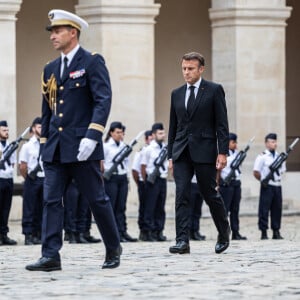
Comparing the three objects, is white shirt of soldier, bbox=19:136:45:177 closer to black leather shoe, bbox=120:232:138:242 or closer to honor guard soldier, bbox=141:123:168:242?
black leather shoe, bbox=120:232:138:242

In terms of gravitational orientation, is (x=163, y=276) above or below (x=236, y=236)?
above

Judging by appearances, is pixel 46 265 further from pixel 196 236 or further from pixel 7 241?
pixel 196 236

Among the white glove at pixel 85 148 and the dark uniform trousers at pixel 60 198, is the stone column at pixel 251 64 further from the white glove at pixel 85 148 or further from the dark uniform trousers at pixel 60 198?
the white glove at pixel 85 148

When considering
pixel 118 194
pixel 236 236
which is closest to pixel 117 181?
pixel 118 194

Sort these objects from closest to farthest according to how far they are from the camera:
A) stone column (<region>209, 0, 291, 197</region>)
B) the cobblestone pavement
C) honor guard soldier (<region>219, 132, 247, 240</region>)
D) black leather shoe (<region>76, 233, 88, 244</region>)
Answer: the cobblestone pavement
black leather shoe (<region>76, 233, 88, 244</region>)
honor guard soldier (<region>219, 132, 247, 240</region>)
stone column (<region>209, 0, 291, 197</region>)

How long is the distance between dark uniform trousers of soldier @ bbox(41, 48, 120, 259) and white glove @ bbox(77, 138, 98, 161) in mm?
112

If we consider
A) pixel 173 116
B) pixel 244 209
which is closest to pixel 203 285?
pixel 173 116

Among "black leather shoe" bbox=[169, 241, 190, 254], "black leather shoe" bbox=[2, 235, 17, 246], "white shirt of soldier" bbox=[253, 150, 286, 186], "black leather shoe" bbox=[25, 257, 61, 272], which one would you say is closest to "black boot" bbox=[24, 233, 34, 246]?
"black leather shoe" bbox=[2, 235, 17, 246]

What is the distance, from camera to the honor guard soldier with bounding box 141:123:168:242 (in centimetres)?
1983

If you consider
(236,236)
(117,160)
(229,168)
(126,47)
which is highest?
(126,47)

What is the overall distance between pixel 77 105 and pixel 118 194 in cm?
875

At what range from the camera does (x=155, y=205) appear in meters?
20.1

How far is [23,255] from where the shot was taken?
515 inches

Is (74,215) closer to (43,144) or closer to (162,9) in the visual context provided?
(43,144)
